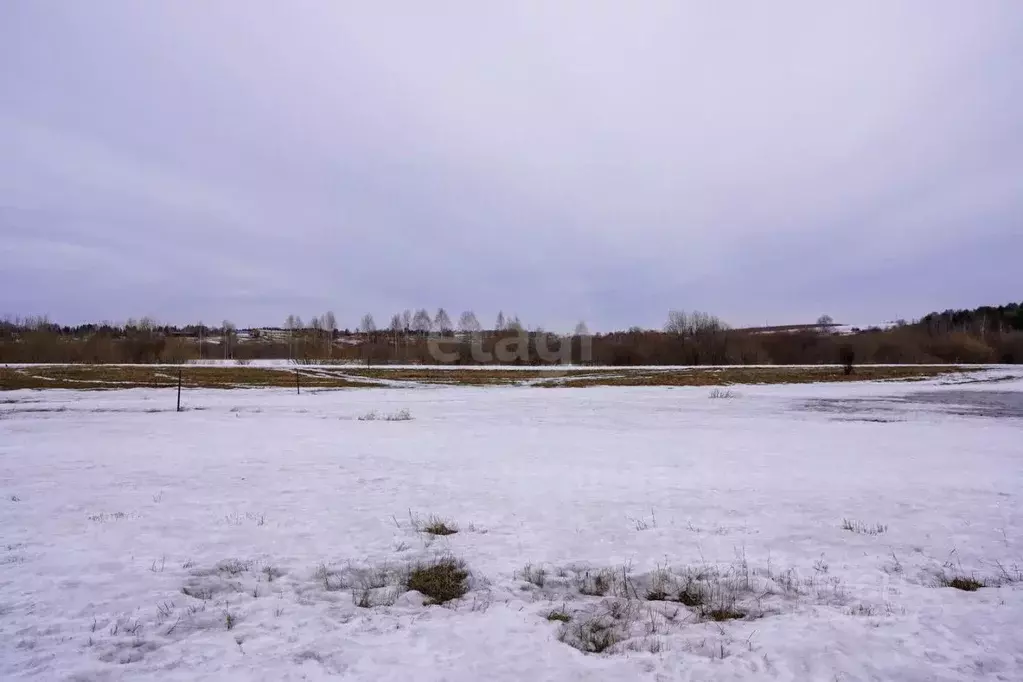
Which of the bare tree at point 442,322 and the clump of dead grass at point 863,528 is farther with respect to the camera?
the bare tree at point 442,322

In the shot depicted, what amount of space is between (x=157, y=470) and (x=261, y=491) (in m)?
3.50

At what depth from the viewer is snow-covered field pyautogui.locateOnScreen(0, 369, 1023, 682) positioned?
4.49 m

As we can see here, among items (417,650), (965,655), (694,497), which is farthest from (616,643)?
(694,497)

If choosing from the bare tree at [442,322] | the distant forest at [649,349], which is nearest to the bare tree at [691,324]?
the distant forest at [649,349]

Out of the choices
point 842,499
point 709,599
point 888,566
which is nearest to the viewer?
point 709,599

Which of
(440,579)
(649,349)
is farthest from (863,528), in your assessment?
(649,349)

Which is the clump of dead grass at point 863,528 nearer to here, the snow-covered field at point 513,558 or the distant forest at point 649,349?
the snow-covered field at point 513,558

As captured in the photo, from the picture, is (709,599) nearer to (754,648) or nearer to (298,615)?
(754,648)

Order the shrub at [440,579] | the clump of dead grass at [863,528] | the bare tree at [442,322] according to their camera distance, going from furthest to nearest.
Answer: the bare tree at [442,322]
the clump of dead grass at [863,528]
the shrub at [440,579]

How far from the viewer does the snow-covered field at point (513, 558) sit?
14.7 ft

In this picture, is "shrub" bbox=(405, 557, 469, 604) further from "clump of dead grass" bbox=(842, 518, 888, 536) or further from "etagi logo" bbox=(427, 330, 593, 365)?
"etagi logo" bbox=(427, 330, 593, 365)

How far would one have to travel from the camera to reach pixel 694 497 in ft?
32.0

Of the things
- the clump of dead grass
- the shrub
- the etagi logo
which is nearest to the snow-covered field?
the clump of dead grass

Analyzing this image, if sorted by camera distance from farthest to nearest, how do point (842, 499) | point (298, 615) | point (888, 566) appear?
point (842, 499), point (888, 566), point (298, 615)
